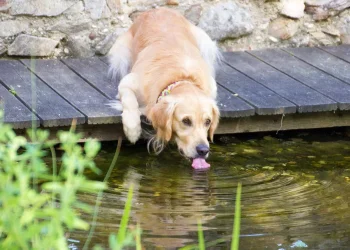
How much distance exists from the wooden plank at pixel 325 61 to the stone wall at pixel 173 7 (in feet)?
0.56

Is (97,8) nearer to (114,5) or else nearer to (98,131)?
(114,5)

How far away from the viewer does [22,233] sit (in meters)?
2.07

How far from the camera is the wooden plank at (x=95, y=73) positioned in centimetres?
540

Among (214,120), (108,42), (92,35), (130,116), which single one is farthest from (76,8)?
(214,120)

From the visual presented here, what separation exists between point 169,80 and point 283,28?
5.27 feet

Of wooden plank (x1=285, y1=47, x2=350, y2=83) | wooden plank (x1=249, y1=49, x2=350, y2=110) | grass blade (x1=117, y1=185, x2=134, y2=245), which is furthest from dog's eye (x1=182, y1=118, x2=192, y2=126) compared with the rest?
grass blade (x1=117, y1=185, x2=134, y2=245)

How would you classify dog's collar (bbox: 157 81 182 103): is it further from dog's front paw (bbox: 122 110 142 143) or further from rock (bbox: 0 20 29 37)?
rock (bbox: 0 20 29 37)

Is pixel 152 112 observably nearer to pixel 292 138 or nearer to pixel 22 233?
pixel 292 138

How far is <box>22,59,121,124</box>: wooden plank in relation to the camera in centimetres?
494

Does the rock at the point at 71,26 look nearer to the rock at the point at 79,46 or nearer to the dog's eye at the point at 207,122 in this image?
the rock at the point at 79,46

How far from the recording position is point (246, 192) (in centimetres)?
442

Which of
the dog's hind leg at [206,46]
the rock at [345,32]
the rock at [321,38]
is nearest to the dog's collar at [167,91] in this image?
the dog's hind leg at [206,46]

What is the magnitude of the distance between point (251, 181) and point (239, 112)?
2.17 feet

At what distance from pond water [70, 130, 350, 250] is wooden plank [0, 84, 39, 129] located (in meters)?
0.49
